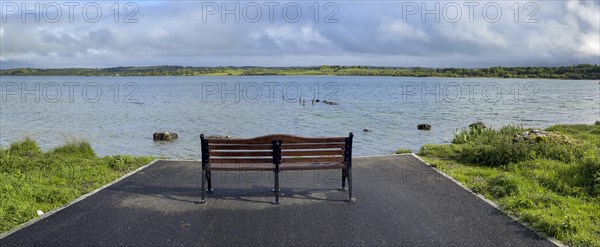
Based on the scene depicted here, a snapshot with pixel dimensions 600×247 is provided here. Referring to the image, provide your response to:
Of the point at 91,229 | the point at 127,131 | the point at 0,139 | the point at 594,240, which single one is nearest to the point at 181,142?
the point at 127,131

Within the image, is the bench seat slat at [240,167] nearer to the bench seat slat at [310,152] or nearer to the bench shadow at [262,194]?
the bench seat slat at [310,152]

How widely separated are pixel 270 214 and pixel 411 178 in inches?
128

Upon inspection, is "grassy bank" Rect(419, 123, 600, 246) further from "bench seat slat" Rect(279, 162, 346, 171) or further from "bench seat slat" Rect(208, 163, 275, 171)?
"bench seat slat" Rect(208, 163, 275, 171)

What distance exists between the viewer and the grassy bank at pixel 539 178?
590cm

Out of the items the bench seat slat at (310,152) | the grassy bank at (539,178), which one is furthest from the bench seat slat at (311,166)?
the grassy bank at (539,178)

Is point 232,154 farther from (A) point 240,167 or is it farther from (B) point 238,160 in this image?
(A) point 240,167

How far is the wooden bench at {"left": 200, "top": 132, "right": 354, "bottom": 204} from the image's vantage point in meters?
7.09

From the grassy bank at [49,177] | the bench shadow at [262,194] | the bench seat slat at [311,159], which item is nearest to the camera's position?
the grassy bank at [49,177]

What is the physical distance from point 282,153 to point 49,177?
4.34 meters

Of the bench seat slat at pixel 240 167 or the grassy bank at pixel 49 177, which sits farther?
the bench seat slat at pixel 240 167

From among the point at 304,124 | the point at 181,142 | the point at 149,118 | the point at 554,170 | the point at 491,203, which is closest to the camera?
the point at 491,203

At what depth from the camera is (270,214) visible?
6523 millimetres

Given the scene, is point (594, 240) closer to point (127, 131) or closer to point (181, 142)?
point (181, 142)

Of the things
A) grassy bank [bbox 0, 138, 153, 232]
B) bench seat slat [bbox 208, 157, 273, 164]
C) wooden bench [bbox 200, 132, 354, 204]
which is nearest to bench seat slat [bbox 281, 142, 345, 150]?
wooden bench [bbox 200, 132, 354, 204]
